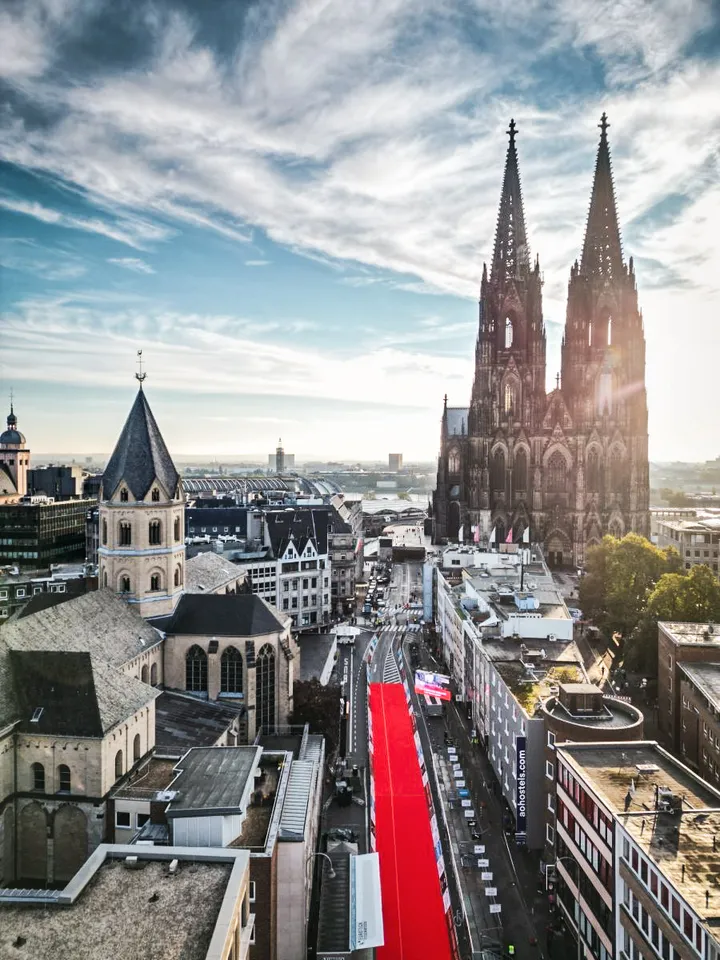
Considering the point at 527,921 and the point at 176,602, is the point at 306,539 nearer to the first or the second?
the point at 176,602

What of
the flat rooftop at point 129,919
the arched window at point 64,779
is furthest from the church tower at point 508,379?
the flat rooftop at point 129,919

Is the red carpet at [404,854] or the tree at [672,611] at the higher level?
the tree at [672,611]

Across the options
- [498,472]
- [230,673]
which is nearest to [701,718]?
[230,673]

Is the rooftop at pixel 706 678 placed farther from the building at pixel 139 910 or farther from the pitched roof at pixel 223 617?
the building at pixel 139 910

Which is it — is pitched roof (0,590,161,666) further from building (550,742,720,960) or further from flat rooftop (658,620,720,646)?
flat rooftop (658,620,720,646)

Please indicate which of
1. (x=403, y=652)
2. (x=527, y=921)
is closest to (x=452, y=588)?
(x=403, y=652)

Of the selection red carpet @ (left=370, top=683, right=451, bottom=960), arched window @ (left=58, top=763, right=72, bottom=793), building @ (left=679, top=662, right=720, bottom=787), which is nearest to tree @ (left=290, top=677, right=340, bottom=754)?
red carpet @ (left=370, top=683, right=451, bottom=960)
